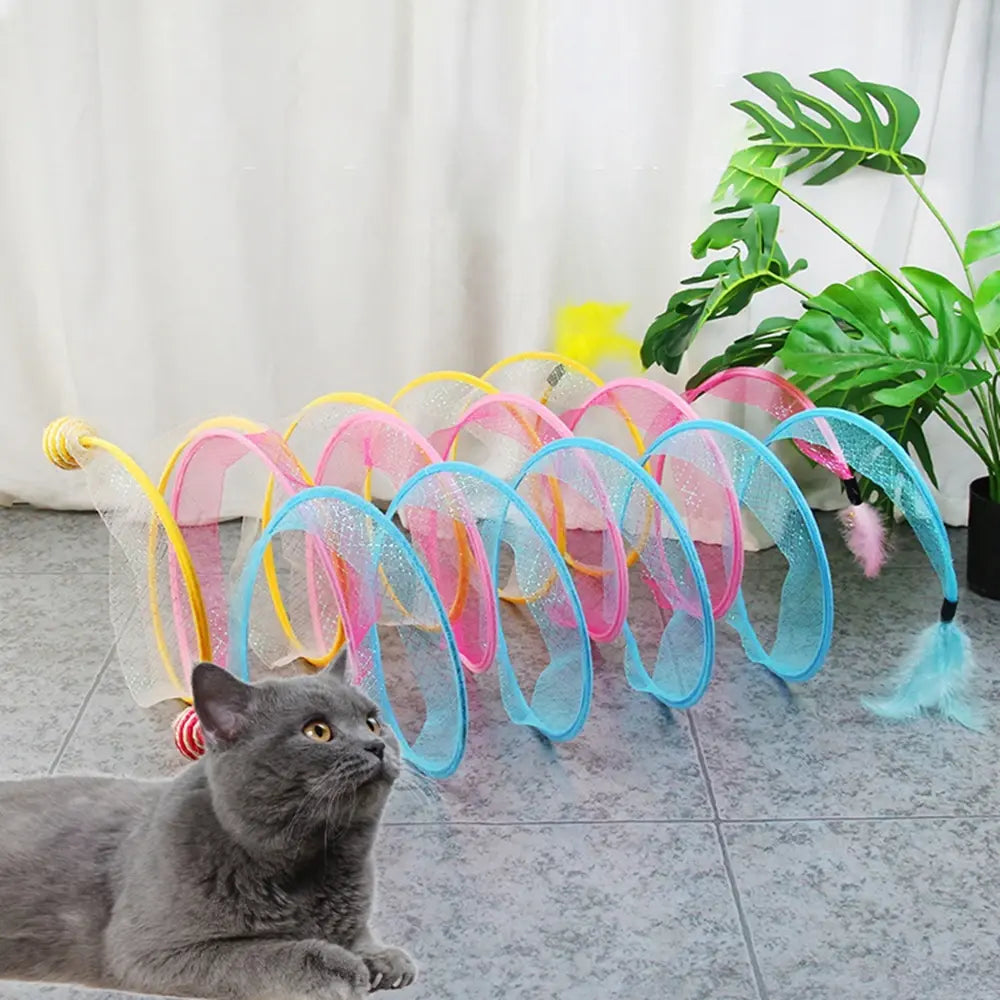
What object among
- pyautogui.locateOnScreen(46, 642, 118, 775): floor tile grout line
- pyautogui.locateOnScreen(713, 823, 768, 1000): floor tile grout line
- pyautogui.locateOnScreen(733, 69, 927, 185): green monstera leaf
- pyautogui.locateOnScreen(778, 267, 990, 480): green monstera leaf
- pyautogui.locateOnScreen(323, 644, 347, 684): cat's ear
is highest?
pyautogui.locateOnScreen(733, 69, 927, 185): green monstera leaf

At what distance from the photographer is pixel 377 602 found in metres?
1.31

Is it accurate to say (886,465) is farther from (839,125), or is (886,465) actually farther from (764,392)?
(839,125)

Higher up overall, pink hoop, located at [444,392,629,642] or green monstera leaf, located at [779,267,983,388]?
green monstera leaf, located at [779,267,983,388]

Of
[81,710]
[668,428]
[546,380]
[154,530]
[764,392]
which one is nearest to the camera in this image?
[154,530]

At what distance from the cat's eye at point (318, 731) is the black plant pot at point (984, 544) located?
3.69 feet

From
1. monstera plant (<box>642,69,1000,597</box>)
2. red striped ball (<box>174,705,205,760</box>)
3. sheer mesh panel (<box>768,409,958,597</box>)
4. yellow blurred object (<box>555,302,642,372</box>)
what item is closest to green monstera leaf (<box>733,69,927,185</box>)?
monstera plant (<box>642,69,1000,597</box>)

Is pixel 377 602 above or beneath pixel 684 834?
above

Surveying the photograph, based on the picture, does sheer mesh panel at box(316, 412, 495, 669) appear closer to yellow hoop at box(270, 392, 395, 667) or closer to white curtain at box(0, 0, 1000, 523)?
yellow hoop at box(270, 392, 395, 667)

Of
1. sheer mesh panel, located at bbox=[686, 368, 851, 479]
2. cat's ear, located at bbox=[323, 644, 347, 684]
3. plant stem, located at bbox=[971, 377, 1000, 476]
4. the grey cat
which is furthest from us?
plant stem, located at bbox=[971, 377, 1000, 476]

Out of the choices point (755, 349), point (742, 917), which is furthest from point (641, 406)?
point (742, 917)

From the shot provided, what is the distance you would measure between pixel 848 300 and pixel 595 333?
448 mm

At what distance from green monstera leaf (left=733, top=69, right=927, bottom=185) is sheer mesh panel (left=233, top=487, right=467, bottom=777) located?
2.77 feet

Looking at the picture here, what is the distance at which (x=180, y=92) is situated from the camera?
182cm

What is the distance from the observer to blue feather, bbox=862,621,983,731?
145 centimetres
